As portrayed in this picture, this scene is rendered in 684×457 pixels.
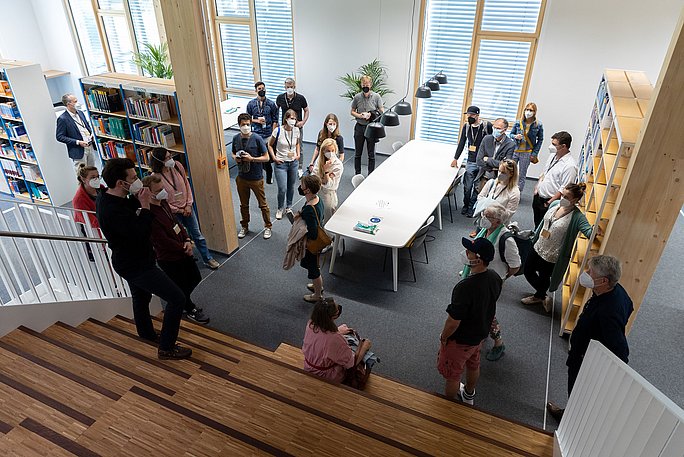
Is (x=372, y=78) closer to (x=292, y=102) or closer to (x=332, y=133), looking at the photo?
(x=292, y=102)

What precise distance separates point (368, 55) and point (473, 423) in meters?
7.27

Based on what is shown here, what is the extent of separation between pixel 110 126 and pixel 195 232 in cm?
242

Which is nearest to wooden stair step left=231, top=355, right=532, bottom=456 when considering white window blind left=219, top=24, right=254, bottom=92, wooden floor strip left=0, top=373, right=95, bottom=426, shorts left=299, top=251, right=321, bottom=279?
wooden floor strip left=0, top=373, right=95, bottom=426

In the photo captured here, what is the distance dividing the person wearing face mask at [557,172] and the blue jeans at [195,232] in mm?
4220

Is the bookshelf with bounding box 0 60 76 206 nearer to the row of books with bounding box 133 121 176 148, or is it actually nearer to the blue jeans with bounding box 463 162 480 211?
the row of books with bounding box 133 121 176 148

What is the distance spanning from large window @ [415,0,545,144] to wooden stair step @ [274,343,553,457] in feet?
20.4

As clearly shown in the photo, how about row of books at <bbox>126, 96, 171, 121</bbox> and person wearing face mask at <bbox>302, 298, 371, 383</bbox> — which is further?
row of books at <bbox>126, 96, 171, 121</bbox>

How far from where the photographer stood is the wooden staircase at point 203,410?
2.49 metres

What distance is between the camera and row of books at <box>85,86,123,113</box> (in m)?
6.43

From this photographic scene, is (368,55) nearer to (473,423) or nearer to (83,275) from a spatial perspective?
(83,275)

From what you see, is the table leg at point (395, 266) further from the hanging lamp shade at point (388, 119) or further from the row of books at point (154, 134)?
the row of books at point (154, 134)

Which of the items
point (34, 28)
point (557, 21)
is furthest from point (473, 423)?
point (34, 28)

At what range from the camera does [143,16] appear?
10.3m

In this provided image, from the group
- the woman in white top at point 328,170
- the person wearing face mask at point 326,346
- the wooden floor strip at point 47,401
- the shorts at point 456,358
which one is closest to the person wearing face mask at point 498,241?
the shorts at point 456,358
